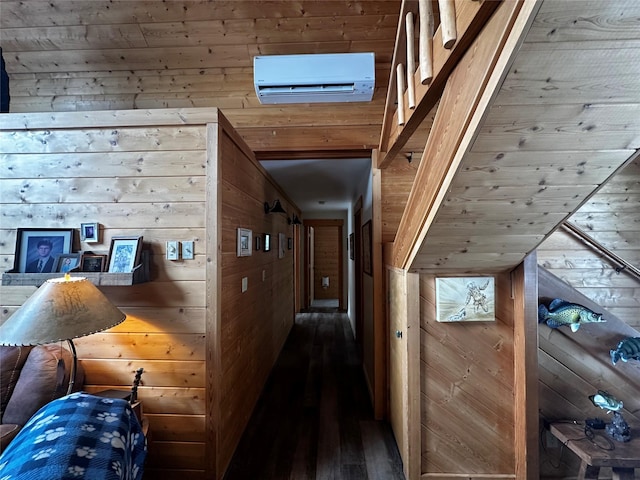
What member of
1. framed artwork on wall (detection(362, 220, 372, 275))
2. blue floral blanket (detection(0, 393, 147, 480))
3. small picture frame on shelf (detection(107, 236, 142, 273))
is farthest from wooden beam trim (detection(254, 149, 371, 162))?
blue floral blanket (detection(0, 393, 147, 480))

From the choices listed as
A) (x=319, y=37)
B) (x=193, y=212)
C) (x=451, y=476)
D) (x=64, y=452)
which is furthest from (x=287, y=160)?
(x=451, y=476)

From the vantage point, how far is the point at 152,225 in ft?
5.63

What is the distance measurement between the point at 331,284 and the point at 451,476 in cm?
643

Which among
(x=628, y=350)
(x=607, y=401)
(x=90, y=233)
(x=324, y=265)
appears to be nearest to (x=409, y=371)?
(x=607, y=401)

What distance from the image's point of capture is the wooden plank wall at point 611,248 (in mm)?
2785

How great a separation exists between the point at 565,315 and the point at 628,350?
14.3 inches

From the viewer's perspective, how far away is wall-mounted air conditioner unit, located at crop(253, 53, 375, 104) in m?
2.27

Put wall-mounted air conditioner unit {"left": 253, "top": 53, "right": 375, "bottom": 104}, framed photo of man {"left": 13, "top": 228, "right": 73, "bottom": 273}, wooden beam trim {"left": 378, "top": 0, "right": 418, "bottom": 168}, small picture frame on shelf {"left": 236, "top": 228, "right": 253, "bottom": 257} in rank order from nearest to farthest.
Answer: wooden beam trim {"left": 378, "top": 0, "right": 418, "bottom": 168}, framed photo of man {"left": 13, "top": 228, "right": 73, "bottom": 273}, small picture frame on shelf {"left": 236, "top": 228, "right": 253, "bottom": 257}, wall-mounted air conditioner unit {"left": 253, "top": 53, "right": 375, "bottom": 104}

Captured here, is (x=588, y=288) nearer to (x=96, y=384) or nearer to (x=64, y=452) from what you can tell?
(x=64, y=452)

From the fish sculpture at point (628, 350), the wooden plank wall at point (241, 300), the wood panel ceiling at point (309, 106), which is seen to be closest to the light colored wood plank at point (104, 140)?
the wooden plank wall at point (241, 300)

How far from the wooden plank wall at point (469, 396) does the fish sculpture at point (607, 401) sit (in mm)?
431

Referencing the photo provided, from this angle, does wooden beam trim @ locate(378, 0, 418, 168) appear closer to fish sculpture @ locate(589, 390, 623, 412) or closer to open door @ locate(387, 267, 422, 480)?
open door @ locate(387, 267, 422, 480)

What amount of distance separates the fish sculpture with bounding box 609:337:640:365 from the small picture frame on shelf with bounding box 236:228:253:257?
2.43 metres

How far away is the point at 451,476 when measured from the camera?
5.87 feet
